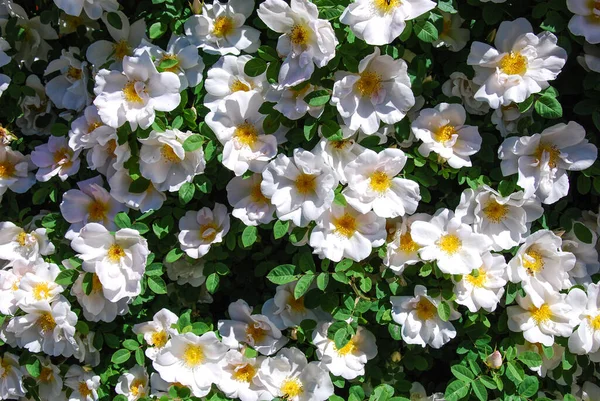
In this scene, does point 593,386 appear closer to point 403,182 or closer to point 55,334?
point 403,182

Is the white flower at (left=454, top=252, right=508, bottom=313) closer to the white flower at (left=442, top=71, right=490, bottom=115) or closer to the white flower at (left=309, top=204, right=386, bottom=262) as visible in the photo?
the white flower at (left=309, top=204, right=386, bottom=262)

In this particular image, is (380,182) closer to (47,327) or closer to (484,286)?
(484,286)

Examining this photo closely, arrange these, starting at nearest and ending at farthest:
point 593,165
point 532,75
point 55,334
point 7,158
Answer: point 532,75 → point 593,165 → point 55,334 → point 7,158

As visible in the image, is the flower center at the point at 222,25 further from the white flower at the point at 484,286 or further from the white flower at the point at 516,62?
the white flower at the point at 484,286

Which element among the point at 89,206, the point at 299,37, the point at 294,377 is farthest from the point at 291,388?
the point at 299,37

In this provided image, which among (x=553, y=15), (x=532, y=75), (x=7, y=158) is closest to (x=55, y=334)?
(x=7, y=158)

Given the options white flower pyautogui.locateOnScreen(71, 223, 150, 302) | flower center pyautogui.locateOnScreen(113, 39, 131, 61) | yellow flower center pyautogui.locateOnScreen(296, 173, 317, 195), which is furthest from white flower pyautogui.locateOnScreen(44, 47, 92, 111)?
yellow flower center pyautogui.locateOnScreen(296, 173, 317, 195)
